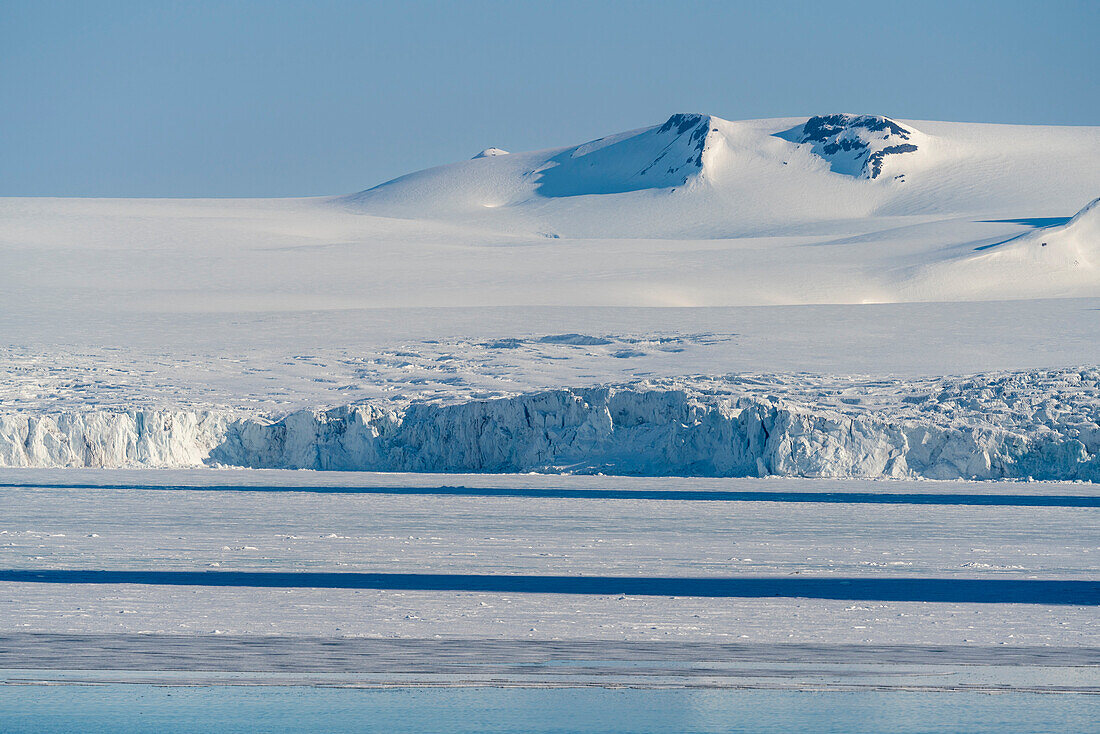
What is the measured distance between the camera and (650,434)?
21000 mm

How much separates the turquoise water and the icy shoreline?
1426cm

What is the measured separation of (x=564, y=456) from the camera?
21.0 metres

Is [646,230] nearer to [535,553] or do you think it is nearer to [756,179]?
[756,179]

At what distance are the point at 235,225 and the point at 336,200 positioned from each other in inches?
1444

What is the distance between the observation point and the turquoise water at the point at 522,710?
496 cm

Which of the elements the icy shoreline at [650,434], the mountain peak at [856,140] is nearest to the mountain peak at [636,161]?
the mountain peak at [856,140]

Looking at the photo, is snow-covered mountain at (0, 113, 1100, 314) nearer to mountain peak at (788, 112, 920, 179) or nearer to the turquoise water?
mountain peak at (788, 112, 920, 179)

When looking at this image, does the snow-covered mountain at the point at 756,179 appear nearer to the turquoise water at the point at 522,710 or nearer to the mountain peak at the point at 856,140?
the mountain peak at the point at 856,140

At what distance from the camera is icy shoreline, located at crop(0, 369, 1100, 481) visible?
19422 mm

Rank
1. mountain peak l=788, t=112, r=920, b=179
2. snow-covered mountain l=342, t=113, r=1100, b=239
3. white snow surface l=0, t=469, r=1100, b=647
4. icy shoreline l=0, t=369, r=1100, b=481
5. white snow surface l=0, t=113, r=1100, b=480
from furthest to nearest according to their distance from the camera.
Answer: mountain peak l=788, t=112, r=920, b=179 < snow-covered mountain l=342, t=113, r=1100, b=239 < white snow surface l=0, t=113, r=1100, b=480 < icy shoreline l=0, t=369, r=1100, b=481 < white snow surface l=0, t=469, r=1100, b=647

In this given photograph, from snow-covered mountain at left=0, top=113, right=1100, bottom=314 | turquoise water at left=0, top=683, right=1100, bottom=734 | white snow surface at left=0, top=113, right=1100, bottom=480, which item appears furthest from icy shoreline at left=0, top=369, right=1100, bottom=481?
snow-covered mountain at left=0, top=113, right=1100, bottom=314

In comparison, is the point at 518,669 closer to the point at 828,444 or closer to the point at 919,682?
the point at 919,682

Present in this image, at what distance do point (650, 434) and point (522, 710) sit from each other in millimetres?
15898

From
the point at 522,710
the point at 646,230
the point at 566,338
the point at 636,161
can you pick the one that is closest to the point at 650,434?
the point at 566,338
